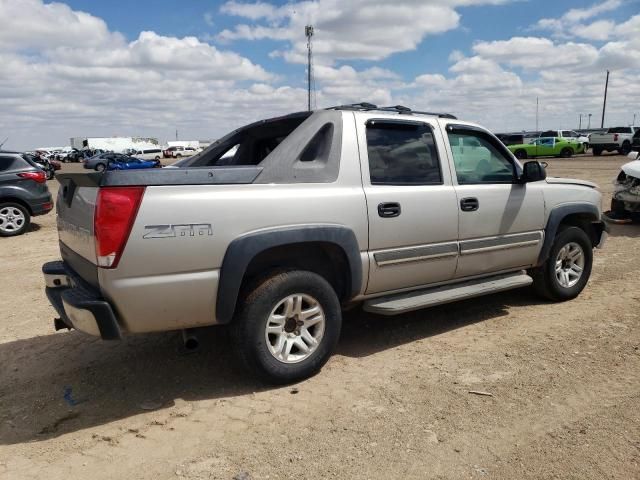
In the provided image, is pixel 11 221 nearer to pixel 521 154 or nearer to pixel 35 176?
pixel 35 176

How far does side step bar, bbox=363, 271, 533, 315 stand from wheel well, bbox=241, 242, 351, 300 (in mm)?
313

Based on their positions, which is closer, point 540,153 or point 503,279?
point 503,279

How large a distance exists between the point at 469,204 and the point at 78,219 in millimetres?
2923

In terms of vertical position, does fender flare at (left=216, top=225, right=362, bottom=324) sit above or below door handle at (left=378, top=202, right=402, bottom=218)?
below

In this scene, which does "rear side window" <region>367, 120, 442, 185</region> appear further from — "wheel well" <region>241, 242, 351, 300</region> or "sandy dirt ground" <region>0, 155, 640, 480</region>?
"sandy dirt ground" <region>0, 155, 640, 480</region>

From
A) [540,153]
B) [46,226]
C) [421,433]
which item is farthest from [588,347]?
[540,153]

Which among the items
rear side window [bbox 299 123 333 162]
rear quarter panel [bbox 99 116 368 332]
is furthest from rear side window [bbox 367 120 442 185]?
rear quarter panel [bbox 99 116 368 332]

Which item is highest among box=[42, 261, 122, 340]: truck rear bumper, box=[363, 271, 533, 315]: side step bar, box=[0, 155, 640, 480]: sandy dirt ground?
box=[42, 261, 122, 340]: truck rear bumper

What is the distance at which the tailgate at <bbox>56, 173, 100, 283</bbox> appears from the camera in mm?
3119

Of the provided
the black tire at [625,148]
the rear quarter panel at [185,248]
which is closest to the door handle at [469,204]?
the rear quarter panel at [185,248]

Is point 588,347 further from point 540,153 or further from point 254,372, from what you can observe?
point 540,153

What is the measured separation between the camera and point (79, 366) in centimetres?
411

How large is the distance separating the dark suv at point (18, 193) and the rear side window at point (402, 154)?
30.0 feet

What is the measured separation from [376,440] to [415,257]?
1553mm
